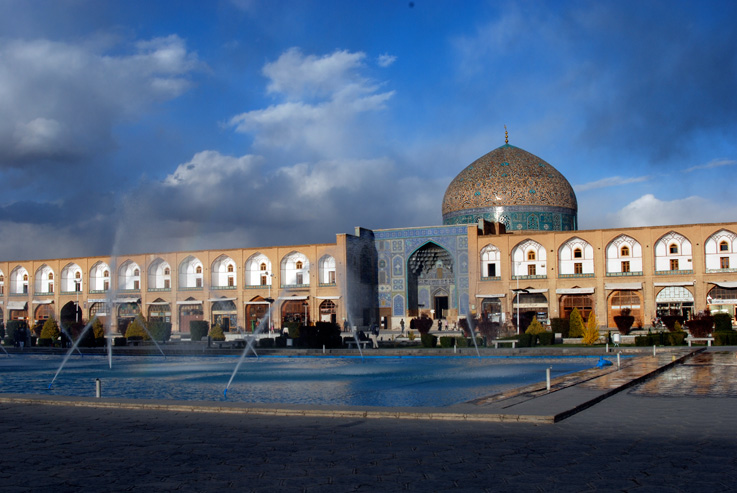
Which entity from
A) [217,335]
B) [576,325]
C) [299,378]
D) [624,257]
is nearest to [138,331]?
[217,335]

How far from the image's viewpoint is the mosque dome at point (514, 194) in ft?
129

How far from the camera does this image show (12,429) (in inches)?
290

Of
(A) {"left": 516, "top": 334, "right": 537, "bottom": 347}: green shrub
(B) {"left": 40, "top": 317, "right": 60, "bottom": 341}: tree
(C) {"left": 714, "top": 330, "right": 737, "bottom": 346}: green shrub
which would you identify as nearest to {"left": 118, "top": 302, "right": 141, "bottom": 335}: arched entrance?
(B) {"left": 40, "top": 317, "right": 60, "bottom": 341}: tree

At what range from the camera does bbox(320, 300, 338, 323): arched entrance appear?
3853 cm

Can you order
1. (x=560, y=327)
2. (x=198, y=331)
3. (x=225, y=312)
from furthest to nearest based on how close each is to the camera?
(x=225, y=312), (x=198, y=331), (x=560, y=327)

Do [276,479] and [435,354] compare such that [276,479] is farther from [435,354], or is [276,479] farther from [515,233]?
[515,233]

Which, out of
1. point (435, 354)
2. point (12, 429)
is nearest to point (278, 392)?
point (12, 429)

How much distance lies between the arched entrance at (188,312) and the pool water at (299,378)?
20.2 metres

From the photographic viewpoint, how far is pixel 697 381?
35.6 ft

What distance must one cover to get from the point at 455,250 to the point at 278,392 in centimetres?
2728

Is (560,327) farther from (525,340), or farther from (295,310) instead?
(295,310)

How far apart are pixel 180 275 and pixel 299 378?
29.8 meters

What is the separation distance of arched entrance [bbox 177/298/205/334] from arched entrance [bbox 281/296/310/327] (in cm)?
490

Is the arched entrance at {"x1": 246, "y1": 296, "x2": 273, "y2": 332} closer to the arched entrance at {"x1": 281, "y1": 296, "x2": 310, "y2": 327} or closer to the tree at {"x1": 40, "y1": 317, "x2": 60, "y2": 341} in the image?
the arched entrance at {"x1": 281, "y1": 296, "x2": 310, "y2": 327}
